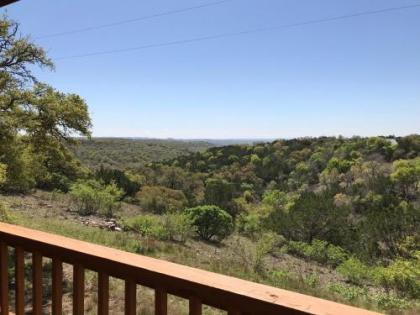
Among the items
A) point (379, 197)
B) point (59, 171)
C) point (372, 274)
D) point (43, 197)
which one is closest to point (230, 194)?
point (379, 197)

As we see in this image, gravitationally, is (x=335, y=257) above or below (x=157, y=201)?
below

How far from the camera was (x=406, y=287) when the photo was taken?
13055 mm

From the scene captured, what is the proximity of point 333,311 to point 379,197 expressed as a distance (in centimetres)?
3897

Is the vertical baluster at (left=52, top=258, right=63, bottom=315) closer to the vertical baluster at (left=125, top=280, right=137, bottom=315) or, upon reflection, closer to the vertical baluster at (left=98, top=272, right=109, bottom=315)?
the vertical baluster at (left=98, top=272, right=109, bottom=315)

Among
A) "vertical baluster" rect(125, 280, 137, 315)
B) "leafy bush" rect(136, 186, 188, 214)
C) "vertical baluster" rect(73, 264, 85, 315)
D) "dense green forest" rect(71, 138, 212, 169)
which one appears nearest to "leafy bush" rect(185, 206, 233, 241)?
"leafy bush" rect(136, 186, 188, 214)

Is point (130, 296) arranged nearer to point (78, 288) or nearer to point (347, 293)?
point (78, 288)

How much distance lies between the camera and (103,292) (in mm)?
1660

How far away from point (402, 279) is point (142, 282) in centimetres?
1385

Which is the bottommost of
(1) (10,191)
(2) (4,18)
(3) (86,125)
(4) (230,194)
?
(4) (230,194)

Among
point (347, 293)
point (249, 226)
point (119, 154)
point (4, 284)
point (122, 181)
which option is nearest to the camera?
point (4, 284)

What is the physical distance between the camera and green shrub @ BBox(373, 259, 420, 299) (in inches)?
508

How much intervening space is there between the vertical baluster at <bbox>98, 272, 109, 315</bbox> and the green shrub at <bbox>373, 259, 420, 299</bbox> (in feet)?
41.5

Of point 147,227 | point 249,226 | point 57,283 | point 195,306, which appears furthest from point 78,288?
point 249,226

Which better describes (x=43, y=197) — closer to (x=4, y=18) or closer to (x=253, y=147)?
(x=4, y=18)
